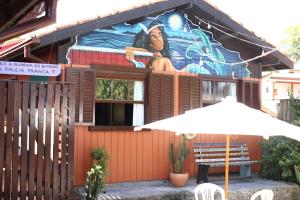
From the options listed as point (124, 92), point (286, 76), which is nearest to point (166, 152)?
point (124, 92)

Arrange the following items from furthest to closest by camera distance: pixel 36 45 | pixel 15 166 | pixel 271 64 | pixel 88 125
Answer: pixel 271 64 → pixel 88 125 → pixel 36 45 → pixel 15 166

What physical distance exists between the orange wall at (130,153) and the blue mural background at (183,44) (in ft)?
5.93

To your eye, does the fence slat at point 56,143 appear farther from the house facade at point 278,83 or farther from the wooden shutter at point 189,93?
the house facade at point 278,83

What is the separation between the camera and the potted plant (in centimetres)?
979

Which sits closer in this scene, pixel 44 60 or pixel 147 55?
pixel 44 60

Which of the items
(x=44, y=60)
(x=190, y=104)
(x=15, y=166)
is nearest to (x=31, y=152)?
(x=15, y=166)

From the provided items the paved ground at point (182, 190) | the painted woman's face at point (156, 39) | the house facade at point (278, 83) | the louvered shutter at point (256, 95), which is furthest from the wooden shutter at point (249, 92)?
the house facade at point (278, 83)

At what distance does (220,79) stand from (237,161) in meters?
2.10

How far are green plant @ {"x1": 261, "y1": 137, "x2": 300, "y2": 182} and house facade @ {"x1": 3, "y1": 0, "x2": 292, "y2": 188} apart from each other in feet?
2.17

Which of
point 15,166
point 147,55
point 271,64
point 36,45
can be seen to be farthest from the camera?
point 271,64

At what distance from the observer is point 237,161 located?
35.3 feet

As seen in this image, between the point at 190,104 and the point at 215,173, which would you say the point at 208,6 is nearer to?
the point at 190,104

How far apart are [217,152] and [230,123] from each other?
223 inches

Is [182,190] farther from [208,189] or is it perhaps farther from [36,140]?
[36,140]
